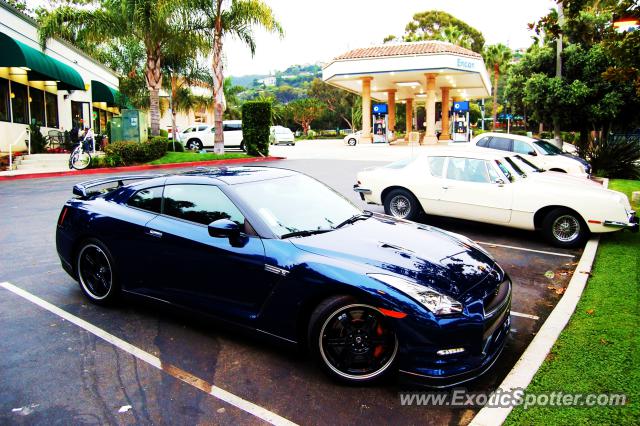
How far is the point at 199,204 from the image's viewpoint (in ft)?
14.9

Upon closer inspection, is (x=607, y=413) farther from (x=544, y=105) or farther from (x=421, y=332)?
(x=544, y=105)

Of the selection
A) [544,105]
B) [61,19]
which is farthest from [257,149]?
[544,105]

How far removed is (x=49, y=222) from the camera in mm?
9156

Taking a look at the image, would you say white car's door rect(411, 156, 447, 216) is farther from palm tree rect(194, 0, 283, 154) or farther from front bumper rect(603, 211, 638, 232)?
palm tree rect(194, 0, 283, 154)

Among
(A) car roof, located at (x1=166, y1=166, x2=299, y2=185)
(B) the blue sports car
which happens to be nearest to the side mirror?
(B) the blue sports car

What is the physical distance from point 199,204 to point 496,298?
2624 mm

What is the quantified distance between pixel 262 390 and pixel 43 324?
2.41 m

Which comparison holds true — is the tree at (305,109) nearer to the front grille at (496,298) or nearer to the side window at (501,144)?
the side window at (501,144)

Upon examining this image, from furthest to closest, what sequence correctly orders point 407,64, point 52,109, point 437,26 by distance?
point 437,26 < point 407,64 < point 52,109

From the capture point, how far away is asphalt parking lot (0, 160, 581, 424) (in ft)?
10.7

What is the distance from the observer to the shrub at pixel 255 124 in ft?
78.4

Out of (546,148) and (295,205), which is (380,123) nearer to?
(546,148)

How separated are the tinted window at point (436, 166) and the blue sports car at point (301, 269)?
4.02 meters

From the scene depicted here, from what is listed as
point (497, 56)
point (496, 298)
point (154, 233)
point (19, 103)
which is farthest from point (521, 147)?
point (497, 56)
